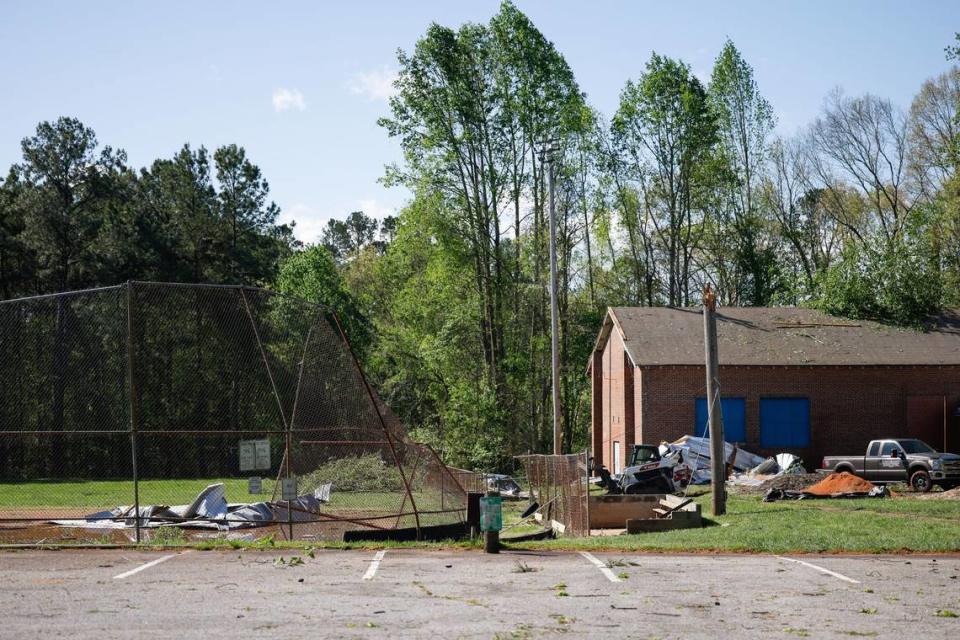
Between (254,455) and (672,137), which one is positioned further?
(672,137)

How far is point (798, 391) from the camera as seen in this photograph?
40594 mm

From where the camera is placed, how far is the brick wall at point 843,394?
132 ft

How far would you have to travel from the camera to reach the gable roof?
4066cm

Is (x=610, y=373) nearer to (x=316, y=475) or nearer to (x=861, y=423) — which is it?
(x=861, y=423)

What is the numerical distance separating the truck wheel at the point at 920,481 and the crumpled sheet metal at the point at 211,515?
18.6 metres

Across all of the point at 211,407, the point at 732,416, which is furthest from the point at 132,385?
the point at 732,416

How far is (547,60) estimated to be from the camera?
5038cm

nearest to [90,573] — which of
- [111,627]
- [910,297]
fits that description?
[111,627]

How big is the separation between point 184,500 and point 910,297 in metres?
33.3

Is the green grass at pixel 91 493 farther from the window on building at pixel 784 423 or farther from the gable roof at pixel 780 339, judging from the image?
the window on building at pixel 784 423

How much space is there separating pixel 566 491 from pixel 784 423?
56.8 feet

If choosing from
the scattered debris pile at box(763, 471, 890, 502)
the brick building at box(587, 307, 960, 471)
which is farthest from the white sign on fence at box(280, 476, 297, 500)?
the brick building at box(587, 307, 960, 471)

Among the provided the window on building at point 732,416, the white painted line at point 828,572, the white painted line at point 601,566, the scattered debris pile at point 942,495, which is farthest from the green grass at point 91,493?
the window on building at point 732,416

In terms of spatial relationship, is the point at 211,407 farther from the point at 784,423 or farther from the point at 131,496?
the point at 784,423
